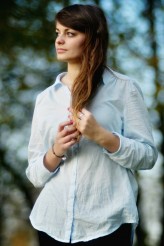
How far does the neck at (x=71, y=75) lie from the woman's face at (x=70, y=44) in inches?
1.5

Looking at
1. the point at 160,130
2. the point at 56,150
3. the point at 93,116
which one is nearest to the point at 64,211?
the point at 56,150

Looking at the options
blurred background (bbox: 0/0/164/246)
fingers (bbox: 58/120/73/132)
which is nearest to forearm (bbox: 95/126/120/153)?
fingers (bbox: 58/120/73/132)

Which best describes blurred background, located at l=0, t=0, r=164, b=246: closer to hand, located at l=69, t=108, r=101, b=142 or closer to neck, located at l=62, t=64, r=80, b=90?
neck, located at l=62, t=64, r=80, b=90

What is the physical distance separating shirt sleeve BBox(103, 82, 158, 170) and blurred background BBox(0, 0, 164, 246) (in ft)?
19.3

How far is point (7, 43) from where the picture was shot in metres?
8.42

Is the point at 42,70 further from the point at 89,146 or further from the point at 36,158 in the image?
the point at 89,146

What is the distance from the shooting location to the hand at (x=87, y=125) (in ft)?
6.44

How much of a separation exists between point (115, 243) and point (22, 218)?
6968 millimetres

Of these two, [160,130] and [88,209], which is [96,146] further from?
[160,130]

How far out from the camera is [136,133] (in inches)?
83.4

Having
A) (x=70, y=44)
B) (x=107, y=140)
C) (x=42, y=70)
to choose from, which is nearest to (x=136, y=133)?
(x=107, y=140)

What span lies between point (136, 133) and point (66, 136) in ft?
0.84

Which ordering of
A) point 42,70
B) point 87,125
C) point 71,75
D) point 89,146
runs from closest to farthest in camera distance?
1. point 87,125
2. point 89,146
3. point 71,75
4. point 42,70

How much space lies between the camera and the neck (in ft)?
7.17
